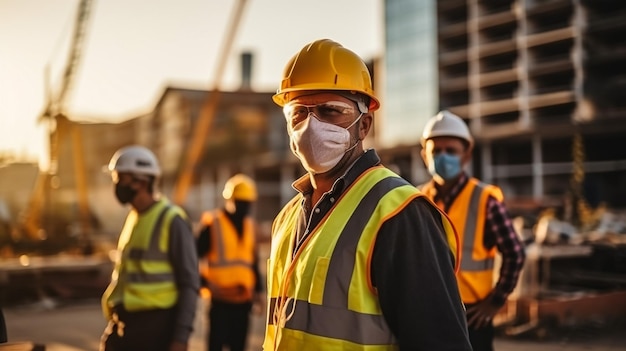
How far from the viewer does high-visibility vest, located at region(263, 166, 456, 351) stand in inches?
80.7

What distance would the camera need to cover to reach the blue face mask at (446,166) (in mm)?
4699

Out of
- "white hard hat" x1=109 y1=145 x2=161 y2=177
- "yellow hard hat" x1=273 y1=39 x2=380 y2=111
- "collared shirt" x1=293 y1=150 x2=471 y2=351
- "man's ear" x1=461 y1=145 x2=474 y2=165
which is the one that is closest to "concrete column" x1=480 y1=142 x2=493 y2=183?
"man's ear" x1=461 y1=145 x2=474 y2=165

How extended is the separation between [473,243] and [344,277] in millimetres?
2587

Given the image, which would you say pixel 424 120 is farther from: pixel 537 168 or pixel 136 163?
pixel 136 163

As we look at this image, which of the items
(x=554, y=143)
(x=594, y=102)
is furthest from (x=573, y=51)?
(x=554, y=143)

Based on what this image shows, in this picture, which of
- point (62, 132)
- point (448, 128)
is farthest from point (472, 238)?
point (62, 132)

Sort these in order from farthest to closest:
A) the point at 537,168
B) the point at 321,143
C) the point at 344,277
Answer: the point at 537,168, the point at 321,143, the point at 344,277

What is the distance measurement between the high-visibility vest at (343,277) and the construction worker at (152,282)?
2.25 meters

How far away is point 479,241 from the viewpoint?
14.8 feet

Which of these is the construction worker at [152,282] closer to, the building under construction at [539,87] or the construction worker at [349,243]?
the construction worker at [349,243]

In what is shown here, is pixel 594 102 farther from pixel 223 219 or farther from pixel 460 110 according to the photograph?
pixel 223 219

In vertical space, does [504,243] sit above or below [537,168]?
below

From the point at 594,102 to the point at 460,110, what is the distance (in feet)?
47.8

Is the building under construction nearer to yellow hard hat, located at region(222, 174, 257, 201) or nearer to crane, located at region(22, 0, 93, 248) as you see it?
crane, located at region(22, 0, 93, 248)
